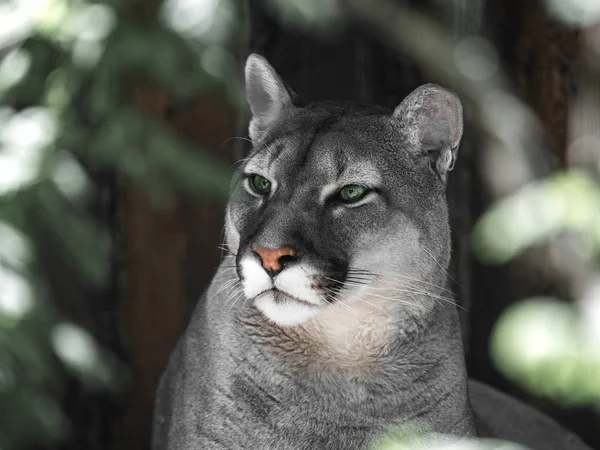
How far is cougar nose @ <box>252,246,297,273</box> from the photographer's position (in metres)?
2.44

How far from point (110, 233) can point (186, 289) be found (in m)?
0.47

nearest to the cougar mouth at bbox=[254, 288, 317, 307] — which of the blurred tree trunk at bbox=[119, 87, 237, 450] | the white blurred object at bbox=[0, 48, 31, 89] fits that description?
the white blurred object at bbox=[0, 48, 31, 89]

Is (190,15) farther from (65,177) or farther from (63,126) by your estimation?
(65,177)

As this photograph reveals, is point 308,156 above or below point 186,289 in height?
above

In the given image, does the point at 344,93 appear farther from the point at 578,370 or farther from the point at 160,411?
the point at 578,370

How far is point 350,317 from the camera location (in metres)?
2.73

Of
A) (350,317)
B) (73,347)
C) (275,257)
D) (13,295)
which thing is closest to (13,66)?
(13,295)

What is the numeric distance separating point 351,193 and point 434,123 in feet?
1.15

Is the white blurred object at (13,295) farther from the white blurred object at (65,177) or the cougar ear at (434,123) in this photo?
the cougar ear at (434,123)

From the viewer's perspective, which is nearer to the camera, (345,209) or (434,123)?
(345,209)

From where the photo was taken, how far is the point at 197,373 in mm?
2973

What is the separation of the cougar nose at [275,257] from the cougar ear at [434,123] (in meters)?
0.61

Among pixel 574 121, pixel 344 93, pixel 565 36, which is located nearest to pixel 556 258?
pixel 574 121

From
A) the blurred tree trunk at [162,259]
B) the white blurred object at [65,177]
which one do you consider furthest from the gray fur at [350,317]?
the blurred tree trunk at [162,259]
